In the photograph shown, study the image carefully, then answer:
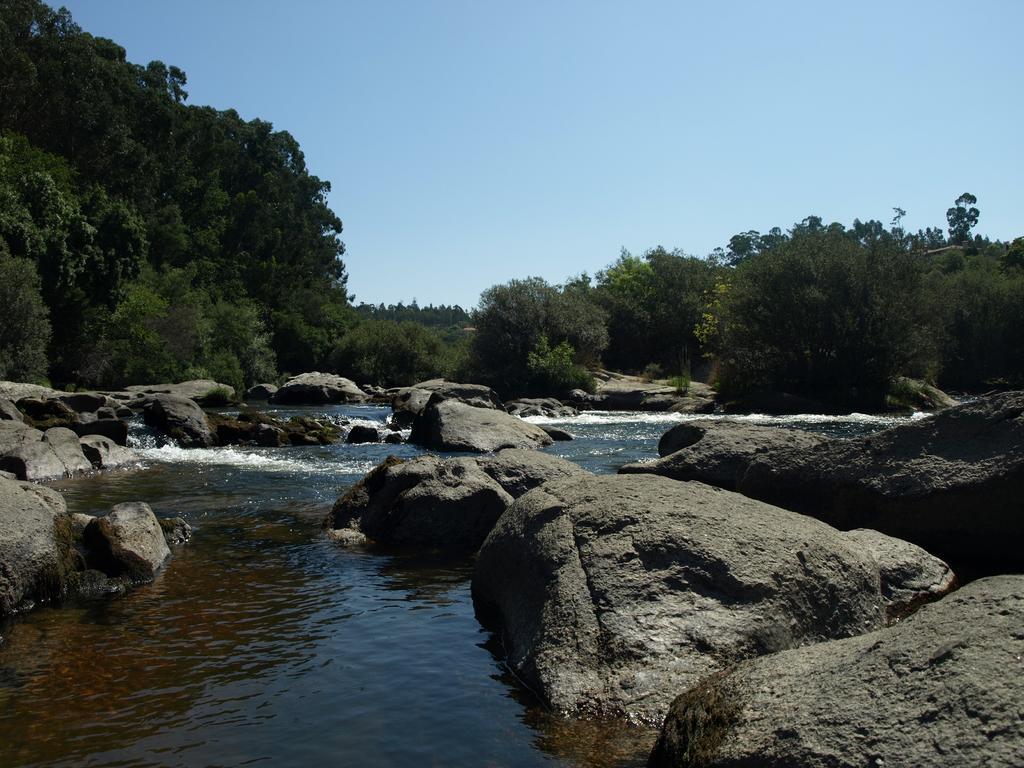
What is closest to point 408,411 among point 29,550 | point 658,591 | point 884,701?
point 29,550

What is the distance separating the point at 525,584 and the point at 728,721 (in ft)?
9.73

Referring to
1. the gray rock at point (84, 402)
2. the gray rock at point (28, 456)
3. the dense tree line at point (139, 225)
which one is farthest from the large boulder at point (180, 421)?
the dense tree line at point (139, 225)

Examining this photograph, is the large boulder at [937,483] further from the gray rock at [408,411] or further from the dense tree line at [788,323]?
the dense tree line at [788,323]

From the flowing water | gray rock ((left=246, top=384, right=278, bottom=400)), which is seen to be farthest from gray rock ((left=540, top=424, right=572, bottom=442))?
gray rock ((left=246, top=384, right=278, bottom=400))

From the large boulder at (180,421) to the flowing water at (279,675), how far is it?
1398 cm

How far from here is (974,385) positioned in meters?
57.5

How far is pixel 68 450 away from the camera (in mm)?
18484

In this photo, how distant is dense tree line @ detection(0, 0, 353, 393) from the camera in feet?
133

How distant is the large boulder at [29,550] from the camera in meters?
8.34

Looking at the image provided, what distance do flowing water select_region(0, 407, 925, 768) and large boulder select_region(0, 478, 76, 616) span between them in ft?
1.13

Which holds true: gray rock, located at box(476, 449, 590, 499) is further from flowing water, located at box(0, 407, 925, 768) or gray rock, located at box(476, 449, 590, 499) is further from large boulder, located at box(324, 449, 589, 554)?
flowing water, located at box(0, 407, 925, 768)

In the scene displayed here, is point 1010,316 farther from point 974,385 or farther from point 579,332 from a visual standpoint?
point 579,332

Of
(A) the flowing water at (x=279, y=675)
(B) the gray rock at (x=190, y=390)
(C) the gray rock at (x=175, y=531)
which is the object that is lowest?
(A) the flowing water at (x=279, y=675)

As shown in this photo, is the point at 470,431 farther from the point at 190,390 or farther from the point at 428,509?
the point at 190,390
